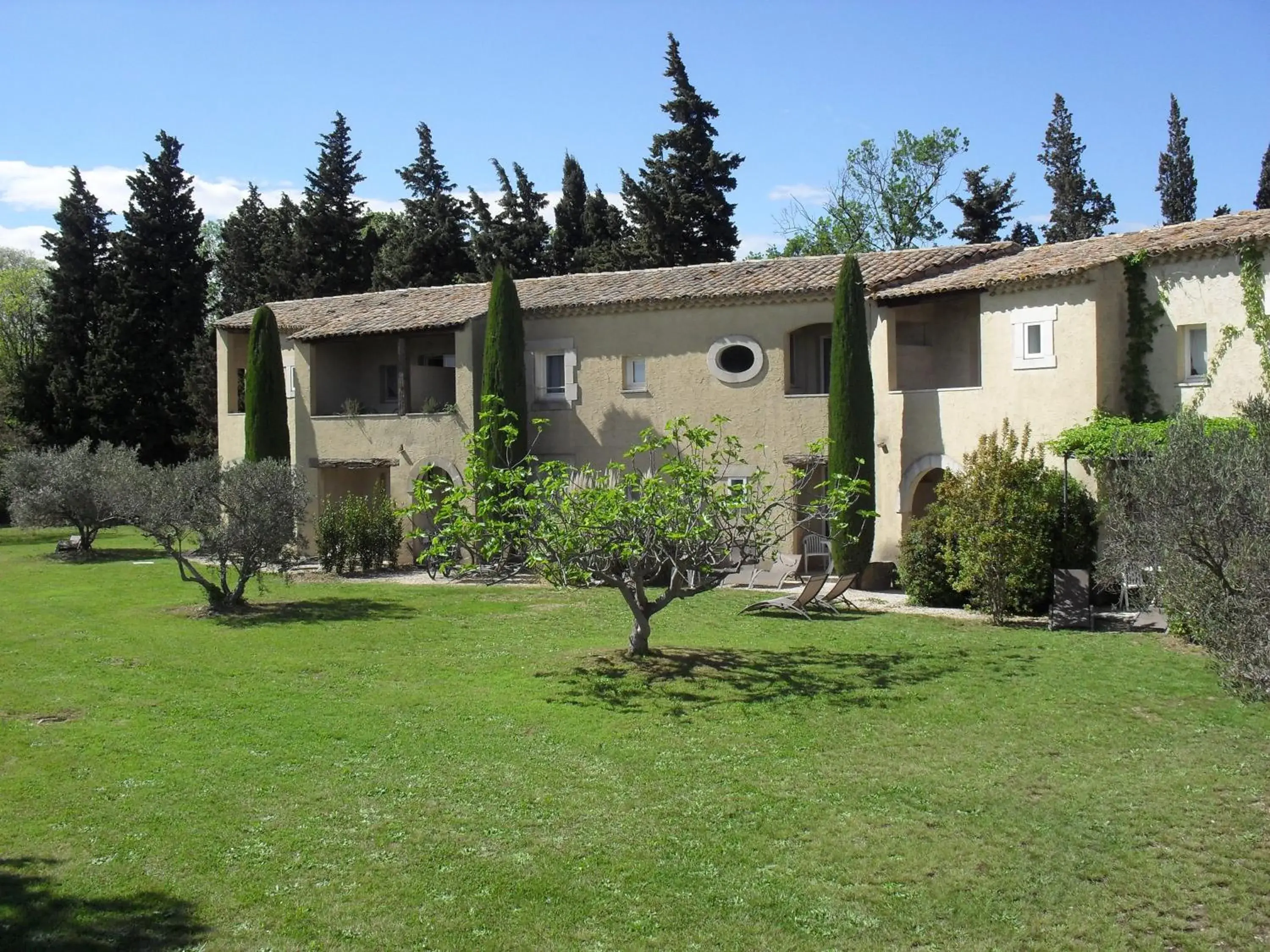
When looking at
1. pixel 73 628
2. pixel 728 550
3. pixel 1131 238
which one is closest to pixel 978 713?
pixel 728 550

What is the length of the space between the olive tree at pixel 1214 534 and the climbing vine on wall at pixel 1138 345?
752cm

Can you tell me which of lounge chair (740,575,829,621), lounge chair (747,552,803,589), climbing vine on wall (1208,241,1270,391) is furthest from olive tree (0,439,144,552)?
climbing vine on wall (1208,241,1270,391)

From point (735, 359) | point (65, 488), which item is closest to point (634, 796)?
point (735, 359)

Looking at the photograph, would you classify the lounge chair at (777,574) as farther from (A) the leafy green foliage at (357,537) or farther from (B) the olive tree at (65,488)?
(B) the olive tree at (65,488)

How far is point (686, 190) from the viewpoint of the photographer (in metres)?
38.6

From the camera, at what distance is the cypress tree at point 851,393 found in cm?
2191

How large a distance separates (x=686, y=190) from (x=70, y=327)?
24.8 metres

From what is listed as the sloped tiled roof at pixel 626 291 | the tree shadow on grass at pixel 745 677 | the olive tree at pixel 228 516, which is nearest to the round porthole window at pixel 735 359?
the sloped tiled roof at pixel 626 291

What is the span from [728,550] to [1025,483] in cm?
674

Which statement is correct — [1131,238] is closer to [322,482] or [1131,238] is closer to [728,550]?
[728,550]

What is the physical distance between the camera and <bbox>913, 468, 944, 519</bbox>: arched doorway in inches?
904

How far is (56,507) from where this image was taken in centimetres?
2861

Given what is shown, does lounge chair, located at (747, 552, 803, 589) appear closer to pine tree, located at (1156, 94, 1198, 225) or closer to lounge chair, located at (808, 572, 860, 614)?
lounge chair, located at (808, 572, 860, 614)

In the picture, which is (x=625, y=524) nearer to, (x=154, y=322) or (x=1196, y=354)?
(x=1196, y=354)
